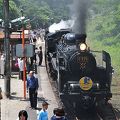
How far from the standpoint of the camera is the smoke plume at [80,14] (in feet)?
59.9

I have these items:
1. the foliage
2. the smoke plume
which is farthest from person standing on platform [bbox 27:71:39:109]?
the foliage

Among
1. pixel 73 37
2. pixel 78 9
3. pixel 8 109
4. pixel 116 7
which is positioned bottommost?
pixel 8 109

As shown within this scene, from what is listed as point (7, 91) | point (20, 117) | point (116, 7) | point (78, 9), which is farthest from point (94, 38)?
point (20, 117)

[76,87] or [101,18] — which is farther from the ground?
[101,18]

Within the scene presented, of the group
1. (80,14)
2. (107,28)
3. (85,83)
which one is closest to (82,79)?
(85,83)

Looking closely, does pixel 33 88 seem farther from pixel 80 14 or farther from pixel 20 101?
pixel 80 14

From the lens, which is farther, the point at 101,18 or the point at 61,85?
the point at 101,18

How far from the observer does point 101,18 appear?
60.8 meters

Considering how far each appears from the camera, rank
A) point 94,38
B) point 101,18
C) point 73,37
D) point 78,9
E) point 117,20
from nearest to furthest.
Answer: point 73,37
point 78,9
point 117,20
point 94,38
point 101,18

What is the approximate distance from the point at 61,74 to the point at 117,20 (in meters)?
35.8

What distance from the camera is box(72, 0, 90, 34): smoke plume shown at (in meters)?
18.2

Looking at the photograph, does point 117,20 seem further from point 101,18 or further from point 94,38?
point 101,18

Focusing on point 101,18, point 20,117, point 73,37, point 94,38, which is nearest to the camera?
point 20,117

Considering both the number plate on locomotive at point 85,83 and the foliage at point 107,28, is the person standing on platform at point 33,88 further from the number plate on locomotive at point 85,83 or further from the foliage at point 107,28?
the foliage at point 107,28
